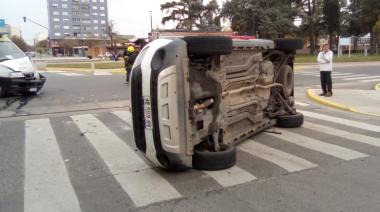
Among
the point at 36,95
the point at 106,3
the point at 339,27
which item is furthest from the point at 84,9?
the point at 36,95

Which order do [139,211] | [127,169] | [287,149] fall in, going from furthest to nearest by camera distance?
[287,149] → [127,169] → [139,211]

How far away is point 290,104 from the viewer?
8.44 metres

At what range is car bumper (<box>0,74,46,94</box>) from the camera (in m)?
12.5

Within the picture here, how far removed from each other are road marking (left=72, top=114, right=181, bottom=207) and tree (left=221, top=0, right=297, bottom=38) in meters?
51.1

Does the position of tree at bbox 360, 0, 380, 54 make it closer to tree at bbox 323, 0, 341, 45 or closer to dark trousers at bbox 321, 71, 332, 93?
tree at bbox 323, 0, 341, 45

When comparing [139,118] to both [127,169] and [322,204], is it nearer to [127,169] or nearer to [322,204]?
[127,169]

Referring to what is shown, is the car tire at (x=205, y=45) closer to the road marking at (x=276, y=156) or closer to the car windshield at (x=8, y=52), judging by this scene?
the road marking at (x=276, y=156)

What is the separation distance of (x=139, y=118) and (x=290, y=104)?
4283 millimetres

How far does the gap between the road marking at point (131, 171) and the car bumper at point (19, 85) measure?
5.58m

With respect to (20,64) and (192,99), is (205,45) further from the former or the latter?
(20,64)

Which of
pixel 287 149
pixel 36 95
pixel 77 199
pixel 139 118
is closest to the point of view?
pixel 77 199

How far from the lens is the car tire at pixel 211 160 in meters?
5.35

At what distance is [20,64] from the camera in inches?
512

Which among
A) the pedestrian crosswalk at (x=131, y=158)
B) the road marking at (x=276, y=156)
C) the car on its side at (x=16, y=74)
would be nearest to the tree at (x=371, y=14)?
the car on its side at (x=16, y=74)
